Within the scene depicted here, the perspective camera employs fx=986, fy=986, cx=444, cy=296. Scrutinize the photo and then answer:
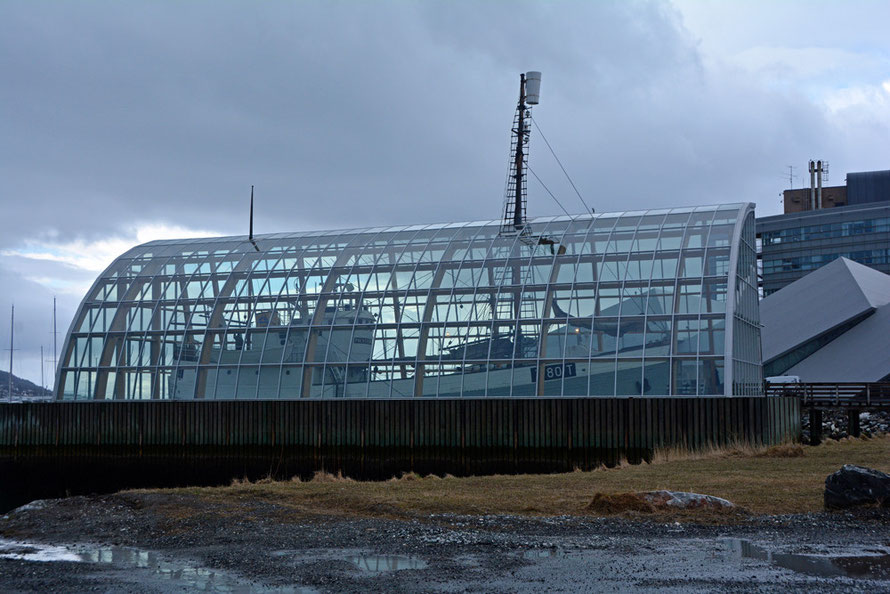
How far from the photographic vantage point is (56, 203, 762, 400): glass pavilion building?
1363 inches

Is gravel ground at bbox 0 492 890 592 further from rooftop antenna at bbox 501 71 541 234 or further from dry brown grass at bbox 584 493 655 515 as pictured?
rooftop antenna at bbox 501 71 541 234

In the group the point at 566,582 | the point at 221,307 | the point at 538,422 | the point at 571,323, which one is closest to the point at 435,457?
the point at 538,422

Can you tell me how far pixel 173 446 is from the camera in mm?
38500

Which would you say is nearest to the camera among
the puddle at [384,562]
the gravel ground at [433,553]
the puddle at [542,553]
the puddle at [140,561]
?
the gravel ground at [433,553]

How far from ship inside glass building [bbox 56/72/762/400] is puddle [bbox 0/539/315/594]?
23.3 meters

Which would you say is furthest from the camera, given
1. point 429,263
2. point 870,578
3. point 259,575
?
point 429,263

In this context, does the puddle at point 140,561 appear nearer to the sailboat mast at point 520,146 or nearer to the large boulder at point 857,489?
the large boulder at point 857,489

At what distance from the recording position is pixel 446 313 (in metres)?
38.0

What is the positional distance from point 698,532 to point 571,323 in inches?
885

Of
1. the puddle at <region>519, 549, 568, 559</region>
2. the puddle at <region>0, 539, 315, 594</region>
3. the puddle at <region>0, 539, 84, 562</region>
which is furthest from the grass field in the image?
the puddle at <region>0, 539, 84, 562</region>

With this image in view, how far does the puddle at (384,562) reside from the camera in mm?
11305

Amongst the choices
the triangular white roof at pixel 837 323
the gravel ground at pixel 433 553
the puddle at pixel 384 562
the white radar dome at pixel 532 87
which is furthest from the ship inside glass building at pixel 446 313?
the triangular white roof at pixel 837 323

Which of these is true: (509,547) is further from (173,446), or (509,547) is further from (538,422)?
(173,446)

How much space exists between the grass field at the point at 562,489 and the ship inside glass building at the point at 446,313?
369 inches
